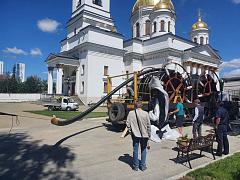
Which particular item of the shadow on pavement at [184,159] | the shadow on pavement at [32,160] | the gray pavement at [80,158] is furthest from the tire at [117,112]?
the shadow on pavement at [184,159]

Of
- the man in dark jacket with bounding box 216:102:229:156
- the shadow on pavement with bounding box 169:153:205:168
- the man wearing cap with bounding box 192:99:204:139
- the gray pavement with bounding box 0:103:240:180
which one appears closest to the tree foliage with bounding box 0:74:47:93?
the gray pavement with bounding box 0:103:240:180

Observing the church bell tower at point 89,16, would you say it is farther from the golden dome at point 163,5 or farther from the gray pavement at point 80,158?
the gray pavement at point 80,158

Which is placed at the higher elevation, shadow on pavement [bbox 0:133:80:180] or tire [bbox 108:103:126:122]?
tire [bbox 108:103:126:122]

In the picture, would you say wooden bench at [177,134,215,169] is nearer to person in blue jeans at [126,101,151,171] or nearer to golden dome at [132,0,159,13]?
person in blue jeans at [126,101,151,171]

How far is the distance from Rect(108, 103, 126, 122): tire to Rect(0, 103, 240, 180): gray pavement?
3.87 ft

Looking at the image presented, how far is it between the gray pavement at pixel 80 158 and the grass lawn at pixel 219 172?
18.1 inches

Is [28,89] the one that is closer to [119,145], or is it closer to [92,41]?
[92,41]

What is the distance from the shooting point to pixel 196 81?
A: 16.5m

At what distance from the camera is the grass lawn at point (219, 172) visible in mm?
5832

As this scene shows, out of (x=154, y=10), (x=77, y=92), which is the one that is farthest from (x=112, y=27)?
(x=77, y=92)

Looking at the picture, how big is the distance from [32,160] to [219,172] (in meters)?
5.17

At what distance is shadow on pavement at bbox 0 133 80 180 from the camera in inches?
238

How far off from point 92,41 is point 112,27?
10016 millimetres

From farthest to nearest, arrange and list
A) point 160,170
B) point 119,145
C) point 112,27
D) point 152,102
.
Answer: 1. point 112,27
2. point 152,102
3. point 119,145
4. point 160,170
